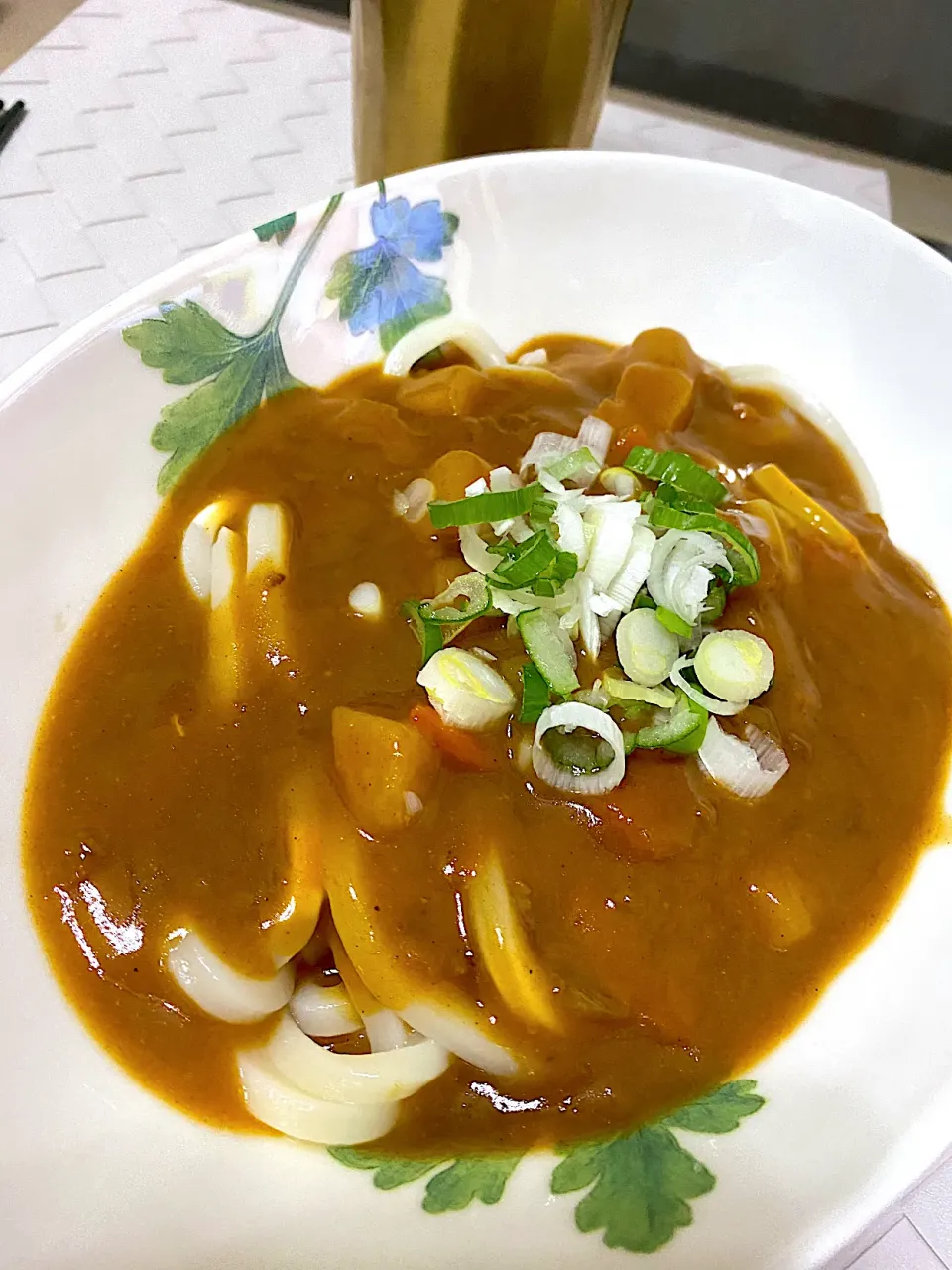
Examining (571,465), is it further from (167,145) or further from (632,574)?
(167,145)

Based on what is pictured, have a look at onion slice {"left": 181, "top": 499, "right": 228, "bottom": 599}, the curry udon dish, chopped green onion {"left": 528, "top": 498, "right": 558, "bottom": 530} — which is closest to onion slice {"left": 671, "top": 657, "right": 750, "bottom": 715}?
the curry udon dish

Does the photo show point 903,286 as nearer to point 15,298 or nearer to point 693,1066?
point 693,1066

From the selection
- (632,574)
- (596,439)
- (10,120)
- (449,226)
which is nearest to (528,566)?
(632,574)

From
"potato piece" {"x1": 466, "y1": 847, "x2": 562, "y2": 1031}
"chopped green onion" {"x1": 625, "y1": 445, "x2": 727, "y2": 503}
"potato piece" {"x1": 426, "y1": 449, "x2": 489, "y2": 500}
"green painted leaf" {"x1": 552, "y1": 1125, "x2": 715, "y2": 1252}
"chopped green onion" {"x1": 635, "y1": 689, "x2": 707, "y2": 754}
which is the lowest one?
"green painted leaf" {"x1": 552, "y1": 1125, "x2": 715, "y2": 1252}

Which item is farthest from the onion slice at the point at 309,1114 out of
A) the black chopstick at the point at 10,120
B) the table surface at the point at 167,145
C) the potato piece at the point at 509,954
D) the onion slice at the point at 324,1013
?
the black chopstick at the point at 10,120

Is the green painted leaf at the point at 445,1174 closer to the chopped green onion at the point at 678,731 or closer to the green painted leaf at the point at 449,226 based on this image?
the chopped green onion at the point at 678,731

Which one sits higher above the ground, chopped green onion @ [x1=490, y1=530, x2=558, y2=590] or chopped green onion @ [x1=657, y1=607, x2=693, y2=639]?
chopped green onion @ [x1=490, y1=530, x2=558, y2=590]

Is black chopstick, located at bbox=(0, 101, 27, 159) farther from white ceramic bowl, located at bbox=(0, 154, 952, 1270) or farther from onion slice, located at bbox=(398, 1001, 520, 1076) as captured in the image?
onion slice, located at bbox=(398, 1001, 520, 1076)
